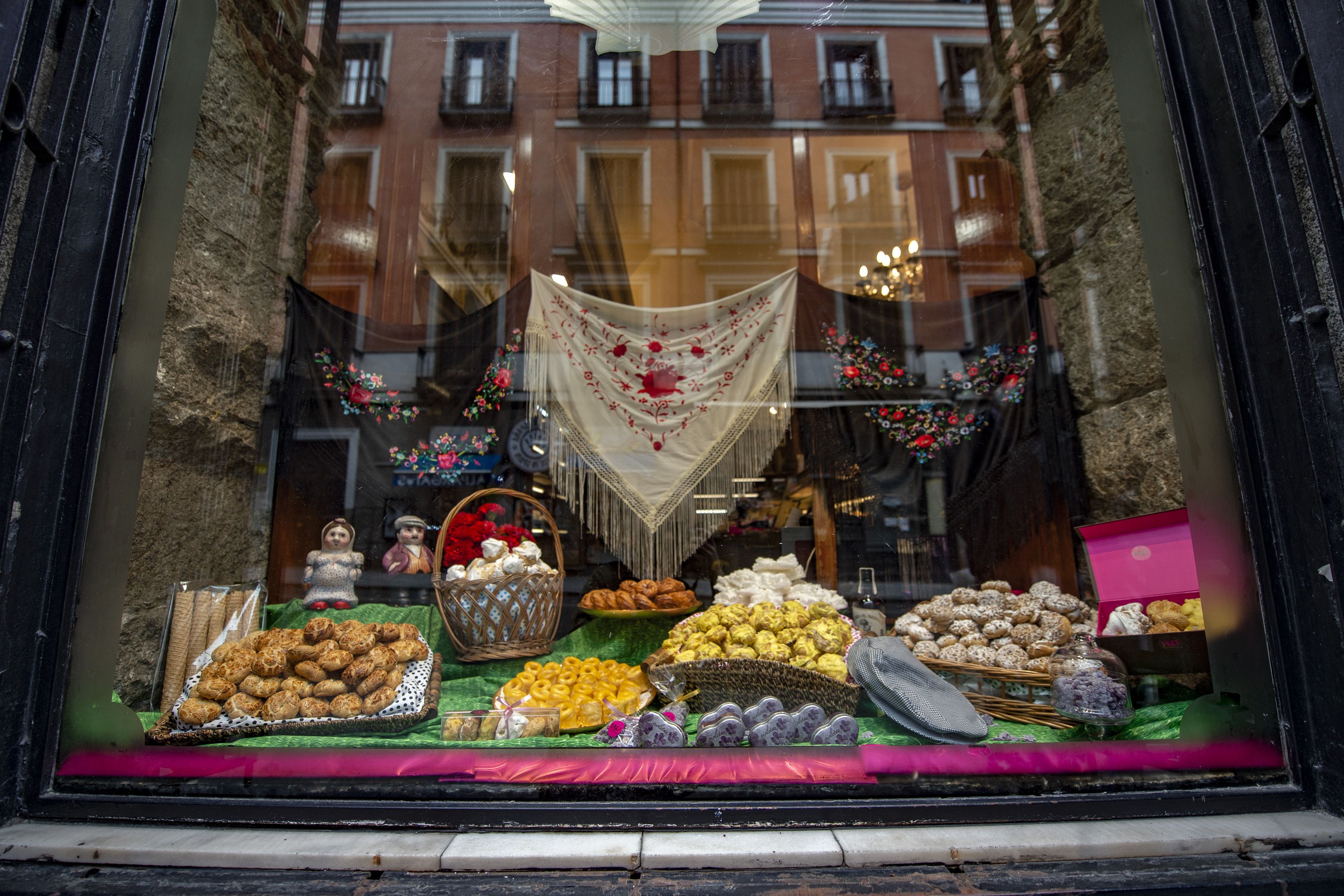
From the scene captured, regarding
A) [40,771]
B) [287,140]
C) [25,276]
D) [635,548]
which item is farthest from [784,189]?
[40,771]

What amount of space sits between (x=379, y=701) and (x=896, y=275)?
423cm

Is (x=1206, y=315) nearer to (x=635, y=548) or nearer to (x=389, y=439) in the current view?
(x=635, y=548)

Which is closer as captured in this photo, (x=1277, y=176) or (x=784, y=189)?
(x=1277, y=176)

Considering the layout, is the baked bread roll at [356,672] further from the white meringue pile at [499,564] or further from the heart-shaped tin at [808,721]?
the heart-shaped tin at [808,721]

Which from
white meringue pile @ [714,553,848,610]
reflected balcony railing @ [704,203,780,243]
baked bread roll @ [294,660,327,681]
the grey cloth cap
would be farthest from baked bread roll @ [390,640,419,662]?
reflected balcony railing @ [704,203,780,243]

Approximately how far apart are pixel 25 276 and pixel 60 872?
1.31 m

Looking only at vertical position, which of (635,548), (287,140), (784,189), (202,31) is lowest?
(635,548)

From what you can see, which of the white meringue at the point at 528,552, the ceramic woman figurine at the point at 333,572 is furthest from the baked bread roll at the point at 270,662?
the white meringue at the point at 528,552

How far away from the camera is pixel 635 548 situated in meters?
3.73

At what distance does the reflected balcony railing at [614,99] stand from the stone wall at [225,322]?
1512 mm

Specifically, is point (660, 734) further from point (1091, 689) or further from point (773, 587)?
point (773, 587)

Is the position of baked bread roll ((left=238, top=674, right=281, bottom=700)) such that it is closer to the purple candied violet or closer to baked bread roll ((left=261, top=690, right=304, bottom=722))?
baked bread roll ((left=261, top=690, right=304, bottom=722))

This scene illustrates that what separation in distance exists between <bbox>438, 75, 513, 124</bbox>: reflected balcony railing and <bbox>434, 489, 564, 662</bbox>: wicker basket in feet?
8.13

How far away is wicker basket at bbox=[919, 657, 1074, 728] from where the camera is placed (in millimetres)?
2078
